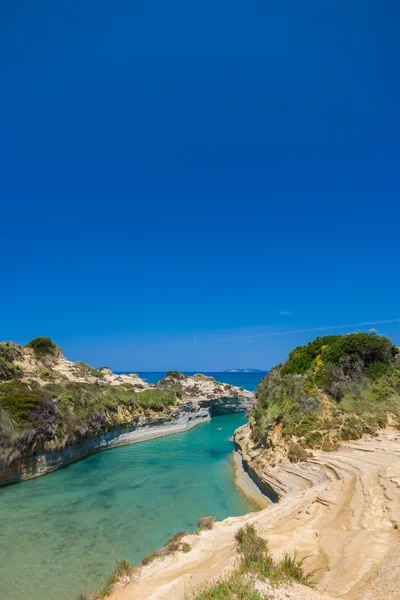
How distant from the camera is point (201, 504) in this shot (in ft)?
55.8

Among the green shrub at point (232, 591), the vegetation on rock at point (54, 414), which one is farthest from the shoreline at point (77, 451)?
the green shrub at point (232, 591)

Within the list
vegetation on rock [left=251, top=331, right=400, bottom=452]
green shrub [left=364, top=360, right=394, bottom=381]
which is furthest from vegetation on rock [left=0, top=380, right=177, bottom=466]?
green shrub [left=364, top=360, right=394, bottom=381]

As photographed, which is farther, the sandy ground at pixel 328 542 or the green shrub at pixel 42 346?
the green shrub at pixel 42 346

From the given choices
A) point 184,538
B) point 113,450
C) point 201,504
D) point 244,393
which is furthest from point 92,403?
point 244,393

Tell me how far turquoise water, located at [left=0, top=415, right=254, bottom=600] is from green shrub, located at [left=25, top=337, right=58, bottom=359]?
70.5 feet

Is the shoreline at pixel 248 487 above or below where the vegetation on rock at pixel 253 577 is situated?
below

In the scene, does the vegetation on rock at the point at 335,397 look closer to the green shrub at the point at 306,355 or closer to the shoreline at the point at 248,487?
the green shrub at the point at 306,355

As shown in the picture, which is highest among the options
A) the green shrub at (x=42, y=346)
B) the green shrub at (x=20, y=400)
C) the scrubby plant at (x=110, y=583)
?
the green shrub at (x=42, y=346)

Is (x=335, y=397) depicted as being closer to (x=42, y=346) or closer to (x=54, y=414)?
(x=54, y=414)

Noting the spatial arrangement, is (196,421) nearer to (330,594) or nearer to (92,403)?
(92,403)

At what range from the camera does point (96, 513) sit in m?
16.0

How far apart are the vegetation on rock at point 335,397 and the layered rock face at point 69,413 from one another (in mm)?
15628

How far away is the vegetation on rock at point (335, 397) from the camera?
1927cm

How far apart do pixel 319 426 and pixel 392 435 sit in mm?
4120
